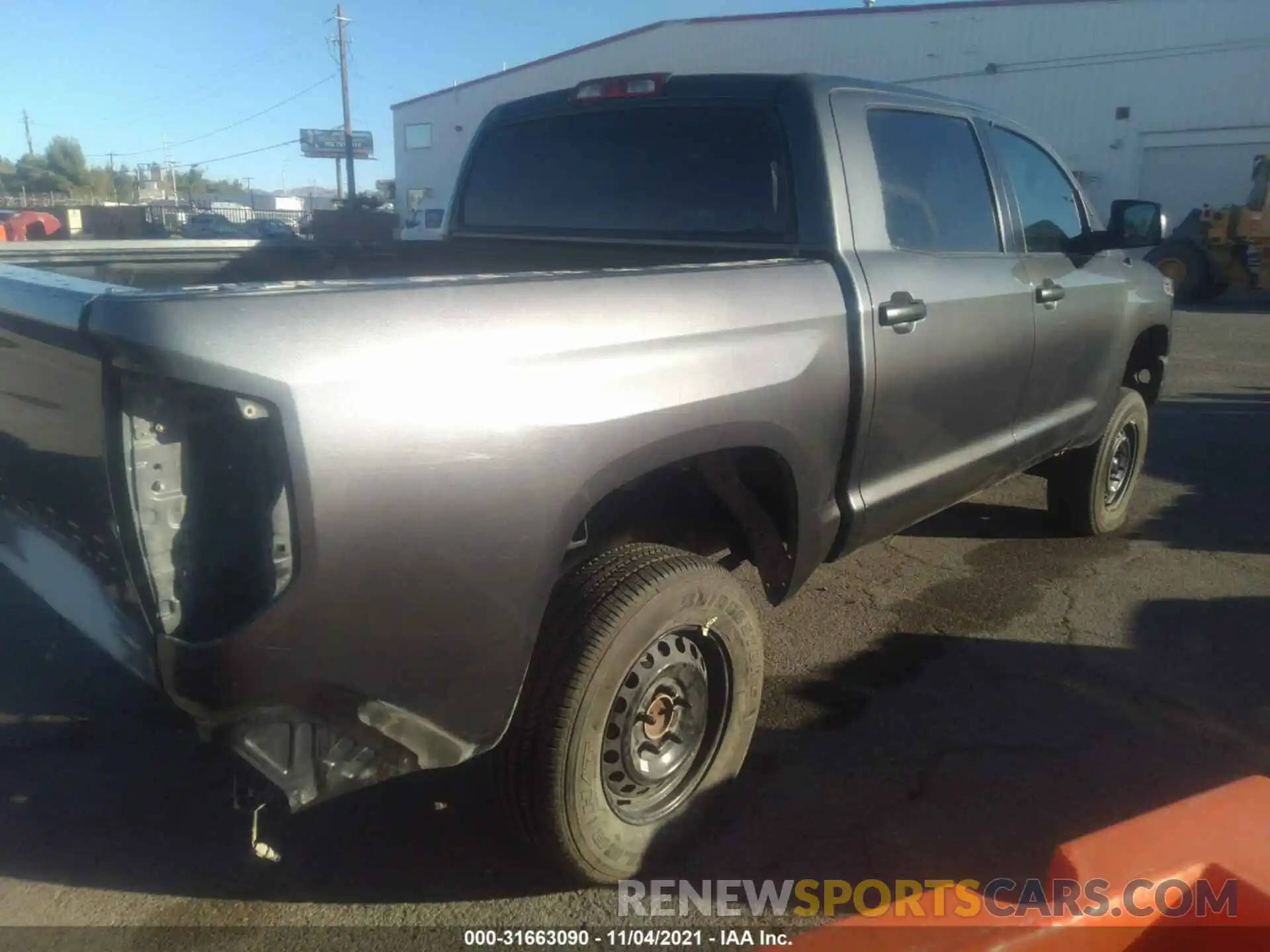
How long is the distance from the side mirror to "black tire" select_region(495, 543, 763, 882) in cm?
282

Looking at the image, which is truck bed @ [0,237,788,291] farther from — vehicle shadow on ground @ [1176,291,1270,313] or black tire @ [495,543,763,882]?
vehicle shadow on ground @ [1176,291,1270,313]

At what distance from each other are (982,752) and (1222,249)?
750 inches

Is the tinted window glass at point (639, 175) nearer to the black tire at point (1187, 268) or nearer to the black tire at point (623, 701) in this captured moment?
the black tire at point (623, 701)

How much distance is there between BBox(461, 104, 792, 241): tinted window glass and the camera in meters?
3.27

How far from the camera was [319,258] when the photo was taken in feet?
12.6

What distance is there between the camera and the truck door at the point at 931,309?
10.2 ft

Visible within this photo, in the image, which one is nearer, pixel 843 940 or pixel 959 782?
pixel 843 940

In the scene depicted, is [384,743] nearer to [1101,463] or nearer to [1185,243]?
[1101,463]

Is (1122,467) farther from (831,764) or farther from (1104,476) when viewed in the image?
(831,764)

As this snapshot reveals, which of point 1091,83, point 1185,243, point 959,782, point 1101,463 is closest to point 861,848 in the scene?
point 959,782

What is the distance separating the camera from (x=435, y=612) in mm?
1984

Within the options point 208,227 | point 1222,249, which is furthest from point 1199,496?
point 208,227

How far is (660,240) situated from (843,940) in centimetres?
252

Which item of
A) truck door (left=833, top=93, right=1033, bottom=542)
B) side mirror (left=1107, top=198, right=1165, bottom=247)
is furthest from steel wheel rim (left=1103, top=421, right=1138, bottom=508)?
truck door (left=833, top=93, right=1033, bottom=542)
